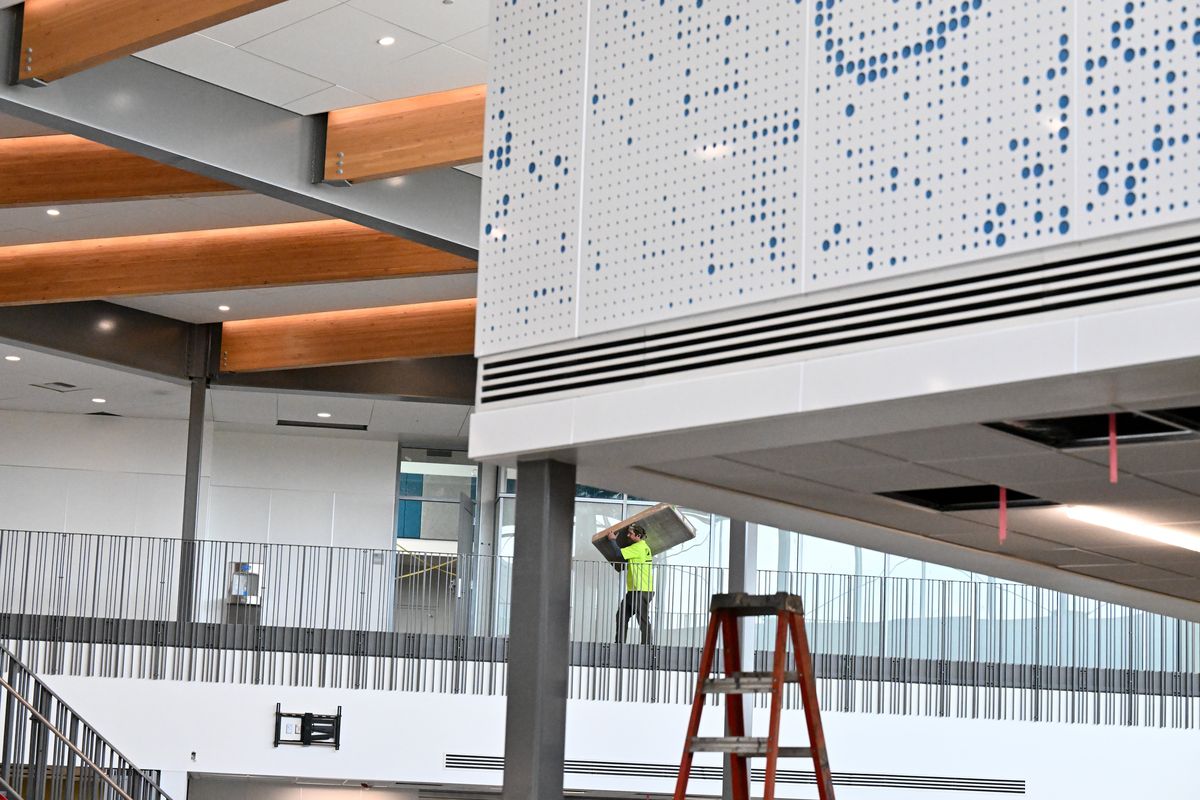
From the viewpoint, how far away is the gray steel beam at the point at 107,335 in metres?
15.1

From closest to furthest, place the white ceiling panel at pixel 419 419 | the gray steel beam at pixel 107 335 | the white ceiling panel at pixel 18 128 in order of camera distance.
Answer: the white ceiling panel at pixel 18 128
the gray steel beam at pixel 107 335
the white ceiling panel at pixel 419 419

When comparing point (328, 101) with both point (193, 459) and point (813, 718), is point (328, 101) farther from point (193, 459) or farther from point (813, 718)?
point (193, 459)

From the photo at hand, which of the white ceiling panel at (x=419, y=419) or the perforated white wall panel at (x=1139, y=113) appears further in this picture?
the white ceiling panel at (x=419, y=419)

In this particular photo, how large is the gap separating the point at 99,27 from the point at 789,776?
11.0 m

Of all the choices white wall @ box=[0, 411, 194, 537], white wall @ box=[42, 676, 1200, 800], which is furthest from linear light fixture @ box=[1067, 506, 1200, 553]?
white wall @ box=[0, 411, 194, 537]

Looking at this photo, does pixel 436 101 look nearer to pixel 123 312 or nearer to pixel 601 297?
pixel 601 297

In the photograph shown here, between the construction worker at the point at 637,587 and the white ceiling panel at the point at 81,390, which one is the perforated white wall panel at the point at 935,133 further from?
the white ceiling panel at the point at 81,390

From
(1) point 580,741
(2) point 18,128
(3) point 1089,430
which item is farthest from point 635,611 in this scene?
(3) point 1089,430

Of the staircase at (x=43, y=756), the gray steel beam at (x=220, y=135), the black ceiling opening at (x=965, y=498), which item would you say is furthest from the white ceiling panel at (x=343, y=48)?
the staircase at (x=43, y=756)

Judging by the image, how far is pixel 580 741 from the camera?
14898 mm

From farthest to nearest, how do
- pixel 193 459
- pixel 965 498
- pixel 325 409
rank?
1. pixel 325 409
2. pixel 193 459
3. pixel 965 498

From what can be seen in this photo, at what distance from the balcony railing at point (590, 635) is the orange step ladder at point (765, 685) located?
8.35 metres

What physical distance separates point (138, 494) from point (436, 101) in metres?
12.3

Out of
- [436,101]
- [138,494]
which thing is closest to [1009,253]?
[436,101]
